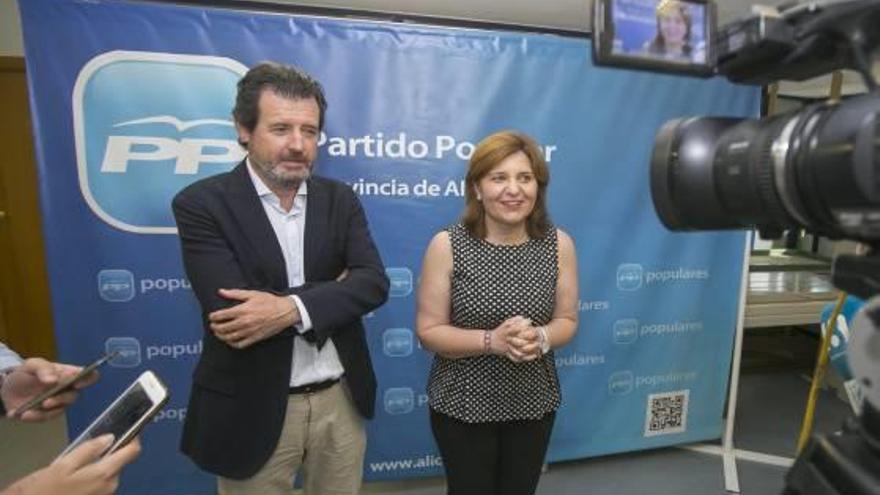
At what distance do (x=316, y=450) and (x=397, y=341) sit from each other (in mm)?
774

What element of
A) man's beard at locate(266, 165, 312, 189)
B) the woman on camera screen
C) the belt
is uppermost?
the woman on camera screen

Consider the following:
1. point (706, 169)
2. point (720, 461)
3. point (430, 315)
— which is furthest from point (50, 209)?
point (720, 461)

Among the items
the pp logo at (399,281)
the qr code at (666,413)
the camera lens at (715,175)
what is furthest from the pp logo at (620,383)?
the camera lens at (715,175)

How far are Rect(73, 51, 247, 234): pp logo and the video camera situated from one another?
1.56 meters

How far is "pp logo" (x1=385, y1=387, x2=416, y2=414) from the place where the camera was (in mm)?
2123

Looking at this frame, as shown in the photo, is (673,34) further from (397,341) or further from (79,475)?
(397,341)

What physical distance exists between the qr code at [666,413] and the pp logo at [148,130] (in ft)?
6.80

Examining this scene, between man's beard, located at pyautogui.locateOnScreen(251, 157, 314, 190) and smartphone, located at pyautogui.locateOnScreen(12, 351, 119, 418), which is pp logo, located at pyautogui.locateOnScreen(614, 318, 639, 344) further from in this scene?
smartphone, located at pyautogui.locateOnScreen(12, 351, 119, 418)

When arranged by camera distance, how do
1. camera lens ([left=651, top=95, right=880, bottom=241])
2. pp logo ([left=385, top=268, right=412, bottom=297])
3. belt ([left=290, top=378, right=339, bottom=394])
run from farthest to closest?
pp logo ([left=385, top=268, right=412, bottom=297]), belt ([left=290, top=378, right=339, bottom=394]), camera lens ([left=651, top=95, right=880, bottom=241])

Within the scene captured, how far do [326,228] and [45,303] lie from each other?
2958 mm

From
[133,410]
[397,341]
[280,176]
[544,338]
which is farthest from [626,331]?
[133,410]

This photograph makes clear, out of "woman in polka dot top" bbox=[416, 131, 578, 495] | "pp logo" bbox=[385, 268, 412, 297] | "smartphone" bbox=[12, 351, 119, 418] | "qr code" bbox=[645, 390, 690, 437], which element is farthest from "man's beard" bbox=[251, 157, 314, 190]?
"qr code" bbox=[645, 390, 690, 437]

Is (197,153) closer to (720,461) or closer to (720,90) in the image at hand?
(720,90)

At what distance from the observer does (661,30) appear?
63 cm
